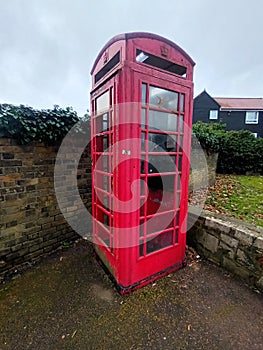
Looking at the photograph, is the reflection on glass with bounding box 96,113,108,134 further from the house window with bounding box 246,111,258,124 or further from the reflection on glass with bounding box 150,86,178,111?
the house window with bounding box 246,111,258,124

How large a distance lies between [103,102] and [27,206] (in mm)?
1920

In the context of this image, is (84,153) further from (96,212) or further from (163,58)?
(163,58)

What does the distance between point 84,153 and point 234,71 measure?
1982 centimetres

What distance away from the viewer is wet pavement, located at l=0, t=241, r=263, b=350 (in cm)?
150

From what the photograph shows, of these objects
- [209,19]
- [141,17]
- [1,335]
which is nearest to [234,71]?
[209,19]

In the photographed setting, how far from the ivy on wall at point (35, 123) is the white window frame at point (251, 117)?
23499 millimetres

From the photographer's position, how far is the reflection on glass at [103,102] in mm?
1962

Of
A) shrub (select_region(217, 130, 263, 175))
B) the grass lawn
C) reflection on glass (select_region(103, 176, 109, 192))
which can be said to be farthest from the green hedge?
reflection on glass (select_region(103, 176, 109, 192))

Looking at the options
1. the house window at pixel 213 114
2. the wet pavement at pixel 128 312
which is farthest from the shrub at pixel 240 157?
the house window at pixel 213 114

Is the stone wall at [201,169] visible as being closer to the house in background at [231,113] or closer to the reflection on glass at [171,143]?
the reflection on glass at [171,143]

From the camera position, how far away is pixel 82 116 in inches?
119

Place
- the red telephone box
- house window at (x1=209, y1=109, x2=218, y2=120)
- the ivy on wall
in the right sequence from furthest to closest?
1. house window at (x1=209, y1=109, x2=218, y2=120)
2. the ivy on wall
3. the red telephone box

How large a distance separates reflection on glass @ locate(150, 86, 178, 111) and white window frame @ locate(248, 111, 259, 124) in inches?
911

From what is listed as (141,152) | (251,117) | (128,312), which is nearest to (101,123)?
(141,152)
